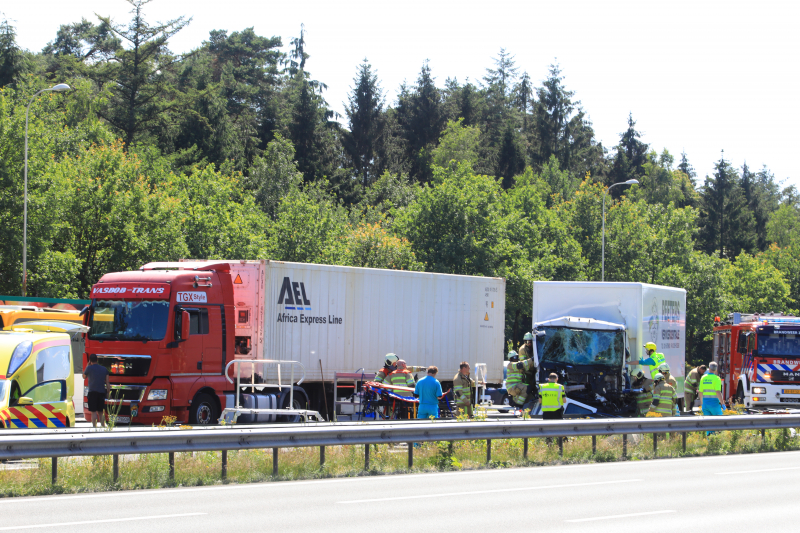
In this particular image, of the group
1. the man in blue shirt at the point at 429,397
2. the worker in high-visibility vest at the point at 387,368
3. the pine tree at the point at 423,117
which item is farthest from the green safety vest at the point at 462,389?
the pine tree at the point at 423,117

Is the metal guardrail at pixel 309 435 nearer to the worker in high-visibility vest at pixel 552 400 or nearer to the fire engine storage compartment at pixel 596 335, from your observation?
the worker in high-visibility vest at pixel 552 400

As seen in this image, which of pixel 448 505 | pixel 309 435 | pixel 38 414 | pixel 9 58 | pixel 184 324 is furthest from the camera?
pixel 9 58

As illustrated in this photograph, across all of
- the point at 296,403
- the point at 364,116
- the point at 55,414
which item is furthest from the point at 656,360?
the point at 364,116

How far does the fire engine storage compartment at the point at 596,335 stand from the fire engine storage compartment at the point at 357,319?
265 cm

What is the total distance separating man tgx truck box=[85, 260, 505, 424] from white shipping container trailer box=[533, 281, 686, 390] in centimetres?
277

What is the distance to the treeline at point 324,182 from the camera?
35.6 metres

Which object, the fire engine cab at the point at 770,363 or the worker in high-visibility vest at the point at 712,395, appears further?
the fire engine cab at the point at 770,363

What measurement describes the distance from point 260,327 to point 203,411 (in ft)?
6.93

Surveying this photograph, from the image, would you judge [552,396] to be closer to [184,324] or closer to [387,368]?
[387,368]

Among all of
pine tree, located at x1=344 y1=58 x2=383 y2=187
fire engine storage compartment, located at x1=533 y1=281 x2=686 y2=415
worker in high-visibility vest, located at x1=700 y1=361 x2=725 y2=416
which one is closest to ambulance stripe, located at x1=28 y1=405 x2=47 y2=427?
fire engine storage compartment, located at x1=533 y1=281 x2=686 y2=415

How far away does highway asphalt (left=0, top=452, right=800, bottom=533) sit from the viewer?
27.2ft

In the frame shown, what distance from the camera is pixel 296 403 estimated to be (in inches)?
712

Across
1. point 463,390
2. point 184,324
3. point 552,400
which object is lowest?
point 552,400

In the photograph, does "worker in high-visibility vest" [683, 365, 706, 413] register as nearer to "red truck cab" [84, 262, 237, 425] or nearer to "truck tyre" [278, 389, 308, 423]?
"truck tyre" [278, 389, 308, 423]
